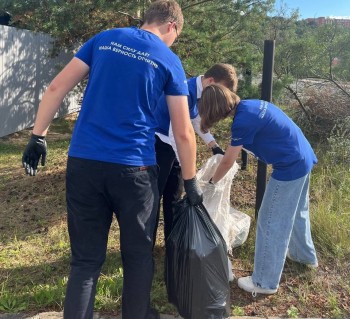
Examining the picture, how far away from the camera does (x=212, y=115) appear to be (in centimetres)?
269

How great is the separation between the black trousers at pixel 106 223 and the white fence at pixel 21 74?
19.8ft

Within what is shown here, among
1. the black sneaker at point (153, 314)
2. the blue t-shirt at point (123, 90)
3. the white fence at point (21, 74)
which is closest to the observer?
the blue t-shirt at point (123, 90)

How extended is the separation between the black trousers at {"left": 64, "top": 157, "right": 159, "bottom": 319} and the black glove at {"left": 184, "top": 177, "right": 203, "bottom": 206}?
0.63 ft

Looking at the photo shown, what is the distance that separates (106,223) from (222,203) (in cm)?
113

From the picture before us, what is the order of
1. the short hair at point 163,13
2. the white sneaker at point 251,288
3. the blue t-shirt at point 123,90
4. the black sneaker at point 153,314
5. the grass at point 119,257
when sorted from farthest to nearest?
the white sneaker at point 251,288
the grass at point 119,257
the black sneaker at point 153,314
the short hair at point 163,13
the blue t-shirt at point 123,90

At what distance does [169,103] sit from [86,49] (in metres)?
0.50

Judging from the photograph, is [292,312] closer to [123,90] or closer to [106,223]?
[106,223]

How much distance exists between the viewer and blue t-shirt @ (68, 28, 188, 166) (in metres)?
2.12

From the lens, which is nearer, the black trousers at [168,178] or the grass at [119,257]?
the grass at [119,257]

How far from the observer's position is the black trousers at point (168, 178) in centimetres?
311

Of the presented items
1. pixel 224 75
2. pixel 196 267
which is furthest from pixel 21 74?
pixel 196 267

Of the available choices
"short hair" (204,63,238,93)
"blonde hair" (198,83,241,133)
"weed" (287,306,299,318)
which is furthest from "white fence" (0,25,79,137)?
"weed" (287,306,299,318)

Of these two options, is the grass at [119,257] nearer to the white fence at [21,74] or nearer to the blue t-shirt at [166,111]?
the blue t-shirt at [166,111]

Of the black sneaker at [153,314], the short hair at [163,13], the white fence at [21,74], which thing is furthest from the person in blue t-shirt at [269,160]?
the white fence at [21,74]
